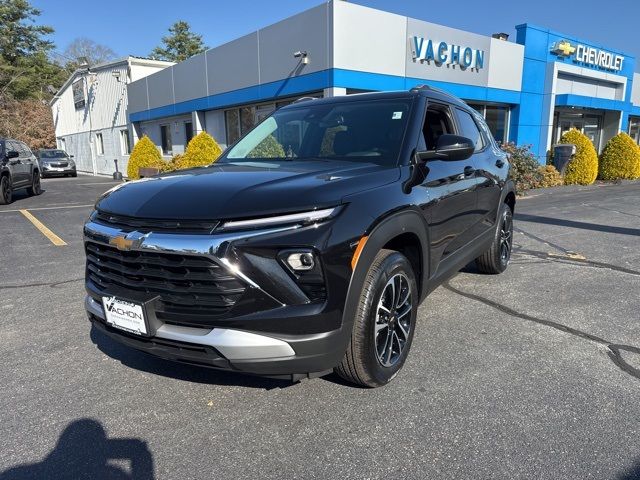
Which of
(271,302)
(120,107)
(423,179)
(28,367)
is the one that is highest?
(120,107)

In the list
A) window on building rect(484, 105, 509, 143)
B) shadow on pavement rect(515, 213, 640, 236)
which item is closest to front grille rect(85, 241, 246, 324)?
shadow on pavement rect(515, 213, 640, 236)

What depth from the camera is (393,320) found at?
2949 mm

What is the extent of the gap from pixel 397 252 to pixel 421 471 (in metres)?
1.22

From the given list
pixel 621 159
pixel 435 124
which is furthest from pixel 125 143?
pixel 435 124

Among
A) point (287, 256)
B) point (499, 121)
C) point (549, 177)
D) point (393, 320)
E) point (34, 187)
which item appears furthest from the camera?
point (499, 121)

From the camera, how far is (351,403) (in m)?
2.79

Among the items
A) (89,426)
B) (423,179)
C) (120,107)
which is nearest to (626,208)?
(423,179)

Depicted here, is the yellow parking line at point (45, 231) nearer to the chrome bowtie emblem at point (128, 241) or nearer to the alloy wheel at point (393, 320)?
the chrome bowtie emblem at point (128, 241)

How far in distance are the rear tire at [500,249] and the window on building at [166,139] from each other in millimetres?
18229

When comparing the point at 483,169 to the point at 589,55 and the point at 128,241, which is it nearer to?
the point at 128,241

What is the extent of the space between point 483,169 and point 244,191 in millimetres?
2932

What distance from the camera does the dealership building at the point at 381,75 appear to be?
11.8m

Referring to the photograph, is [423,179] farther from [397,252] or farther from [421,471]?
[421,471]

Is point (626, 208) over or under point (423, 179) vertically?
under
